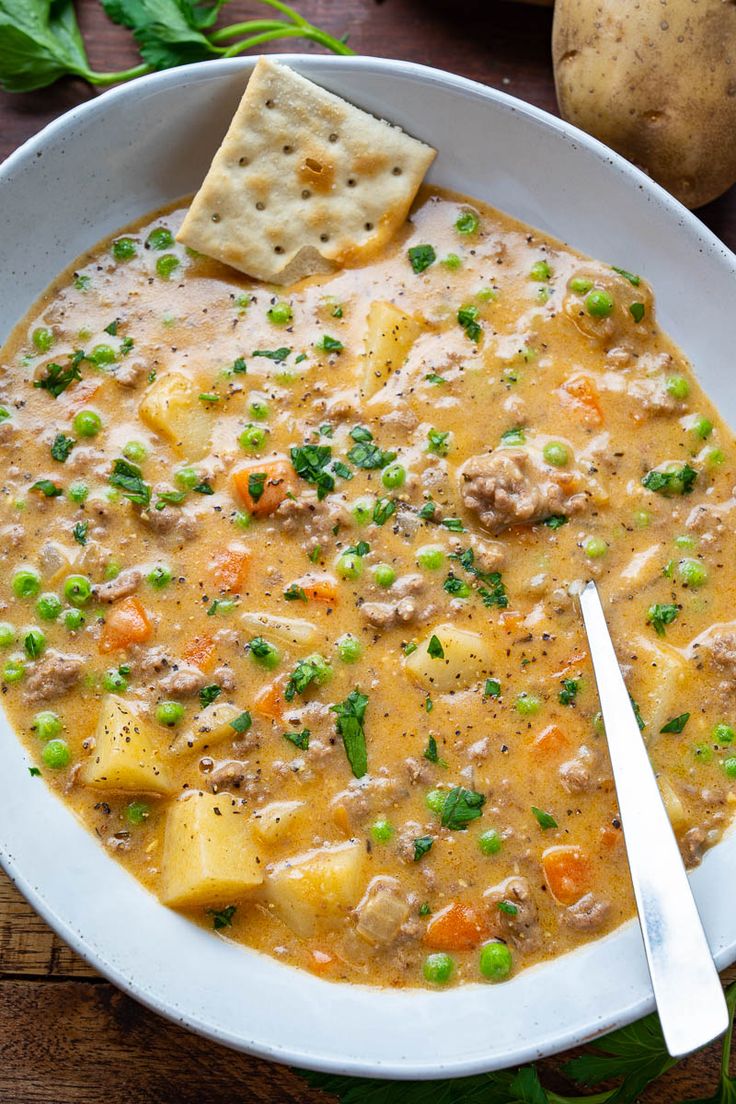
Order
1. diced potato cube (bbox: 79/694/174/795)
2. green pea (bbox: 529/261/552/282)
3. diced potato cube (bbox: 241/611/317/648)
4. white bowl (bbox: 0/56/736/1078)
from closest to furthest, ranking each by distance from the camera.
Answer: white bowl (bbox: 0/56/736/1078)
diced potato cube (bbox: 79/694/174/795)
diced potato cube (bbox: 241/611/317/648)
green pea (bbox: 529/261/552/282)

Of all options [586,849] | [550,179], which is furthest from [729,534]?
[550,179]

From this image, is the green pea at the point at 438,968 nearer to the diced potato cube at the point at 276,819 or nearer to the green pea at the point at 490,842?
the green pea at the point at 490,842

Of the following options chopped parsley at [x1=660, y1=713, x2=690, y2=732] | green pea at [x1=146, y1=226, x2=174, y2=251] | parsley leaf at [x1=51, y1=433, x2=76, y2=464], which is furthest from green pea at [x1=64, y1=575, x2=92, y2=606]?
chopped parsley at [x1=660, y1=713, x2=690, y2=732]

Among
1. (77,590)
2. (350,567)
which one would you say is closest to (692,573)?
(350,567)

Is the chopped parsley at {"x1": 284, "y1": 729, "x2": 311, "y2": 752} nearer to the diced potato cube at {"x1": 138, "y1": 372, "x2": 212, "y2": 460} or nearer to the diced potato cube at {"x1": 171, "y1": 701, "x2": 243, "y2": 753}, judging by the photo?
the diced potato cube at {"x1": 171, "y1": 701, "x2": 243, "y2": 753}

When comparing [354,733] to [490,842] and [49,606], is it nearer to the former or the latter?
[490,842]

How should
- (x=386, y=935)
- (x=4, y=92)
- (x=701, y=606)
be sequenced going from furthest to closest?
(x=4, y=92)
(x=701, y=606)
(x=386, y=935)

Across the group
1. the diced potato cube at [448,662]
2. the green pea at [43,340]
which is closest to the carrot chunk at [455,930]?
the diced potato cube at [448,662]

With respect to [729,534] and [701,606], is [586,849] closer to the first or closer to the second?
[701,606]
